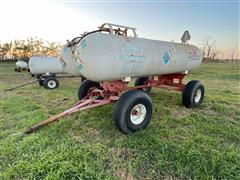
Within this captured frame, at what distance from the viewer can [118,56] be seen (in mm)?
2598

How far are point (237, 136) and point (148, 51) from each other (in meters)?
2.16

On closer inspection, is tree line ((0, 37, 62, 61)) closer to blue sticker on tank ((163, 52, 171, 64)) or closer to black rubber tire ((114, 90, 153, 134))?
A: blue sticker on tank ((163, 52, 171, 64))

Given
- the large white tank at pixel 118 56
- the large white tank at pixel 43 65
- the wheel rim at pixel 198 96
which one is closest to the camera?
the large white tank at pixel 118 56

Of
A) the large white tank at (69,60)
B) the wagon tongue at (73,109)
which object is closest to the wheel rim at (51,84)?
the large white tank at (69,60)

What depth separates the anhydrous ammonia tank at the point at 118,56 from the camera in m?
2.50

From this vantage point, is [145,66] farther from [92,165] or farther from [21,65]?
[21,65]

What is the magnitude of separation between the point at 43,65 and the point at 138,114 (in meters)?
6.58

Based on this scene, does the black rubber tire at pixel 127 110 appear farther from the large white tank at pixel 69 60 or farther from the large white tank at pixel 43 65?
the large white tank at pixel 43 65

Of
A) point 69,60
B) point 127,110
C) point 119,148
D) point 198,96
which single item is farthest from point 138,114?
point 198,96

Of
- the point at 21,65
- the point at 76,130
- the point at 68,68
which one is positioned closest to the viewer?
the point at 76,130

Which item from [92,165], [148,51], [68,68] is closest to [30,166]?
[92,165]

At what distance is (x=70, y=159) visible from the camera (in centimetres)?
218

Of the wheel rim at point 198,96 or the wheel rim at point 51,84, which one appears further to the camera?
the wheel rim at point 51,84

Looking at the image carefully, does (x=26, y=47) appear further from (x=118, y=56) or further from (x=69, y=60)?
(x=118, y=56)
